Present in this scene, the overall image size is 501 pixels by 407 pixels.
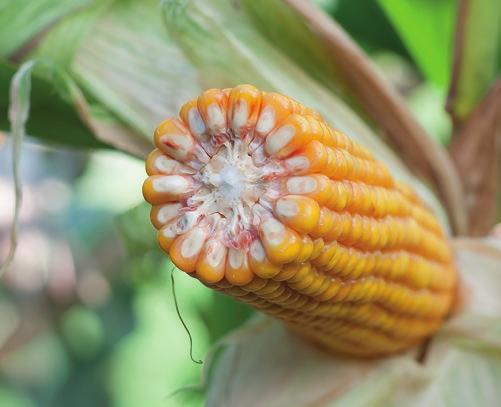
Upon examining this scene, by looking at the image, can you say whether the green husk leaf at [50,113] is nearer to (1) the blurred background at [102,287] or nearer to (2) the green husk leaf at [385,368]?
(1) the blurred background at [102,287]

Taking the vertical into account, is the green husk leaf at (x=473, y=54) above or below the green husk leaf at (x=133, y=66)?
above

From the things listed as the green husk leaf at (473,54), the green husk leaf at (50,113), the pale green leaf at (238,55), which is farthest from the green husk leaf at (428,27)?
the green husk leaf at (50,113)

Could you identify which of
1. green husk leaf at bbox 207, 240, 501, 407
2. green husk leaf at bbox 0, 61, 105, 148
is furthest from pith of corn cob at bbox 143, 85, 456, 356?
green husk leaf at bbox 0, 61, 105, 148

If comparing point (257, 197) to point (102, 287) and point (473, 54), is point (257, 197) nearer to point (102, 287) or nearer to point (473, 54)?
point (473, 54)

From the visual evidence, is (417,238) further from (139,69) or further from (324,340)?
(139,69)

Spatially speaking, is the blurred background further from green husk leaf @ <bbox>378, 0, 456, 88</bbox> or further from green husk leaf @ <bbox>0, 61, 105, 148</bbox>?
green husk leaf @ <bbox>0, 61, 105, 148</bbox>

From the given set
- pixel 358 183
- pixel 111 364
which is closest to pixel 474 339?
pixel 358 183

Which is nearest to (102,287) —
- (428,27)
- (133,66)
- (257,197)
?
(428,27)
